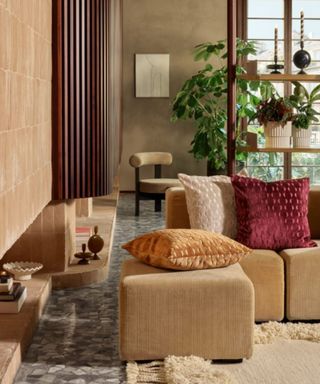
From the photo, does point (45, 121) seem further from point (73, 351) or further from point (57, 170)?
point (73, 351)

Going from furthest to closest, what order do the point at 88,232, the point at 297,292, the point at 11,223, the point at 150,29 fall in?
the point at 150,29
the point at 88,232
the point at 297,292
the point at 11,223

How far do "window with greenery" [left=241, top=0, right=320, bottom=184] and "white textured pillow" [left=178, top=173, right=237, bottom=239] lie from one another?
6.63 metres

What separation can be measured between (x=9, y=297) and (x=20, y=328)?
1.08ft

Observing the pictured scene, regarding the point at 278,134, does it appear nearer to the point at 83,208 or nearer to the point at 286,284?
the point at 286,284

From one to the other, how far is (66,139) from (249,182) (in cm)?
116

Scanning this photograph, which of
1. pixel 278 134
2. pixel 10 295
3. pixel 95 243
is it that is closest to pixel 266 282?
pixel 10 295

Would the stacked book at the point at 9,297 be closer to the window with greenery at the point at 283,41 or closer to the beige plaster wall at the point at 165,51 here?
the beige plaster wall at the point at 165,51

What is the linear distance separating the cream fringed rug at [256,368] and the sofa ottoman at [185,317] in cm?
7

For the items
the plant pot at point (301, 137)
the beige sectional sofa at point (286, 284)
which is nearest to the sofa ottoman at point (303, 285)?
the beige sectional sofa at point (286, 284)

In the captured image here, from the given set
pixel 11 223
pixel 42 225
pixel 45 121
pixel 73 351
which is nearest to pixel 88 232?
pixel 42 225

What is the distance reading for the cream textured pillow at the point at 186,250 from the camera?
3.96 meters

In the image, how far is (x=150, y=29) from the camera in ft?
37.7

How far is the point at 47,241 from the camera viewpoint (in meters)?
5.38

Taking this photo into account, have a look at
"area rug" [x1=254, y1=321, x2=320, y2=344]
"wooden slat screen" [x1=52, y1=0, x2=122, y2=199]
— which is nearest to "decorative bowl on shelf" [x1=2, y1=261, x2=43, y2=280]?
"wooden slat screen" [x1=52, y1=0, x2=122, y2=199]
